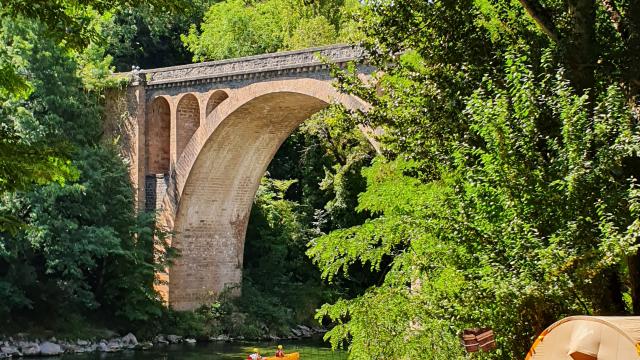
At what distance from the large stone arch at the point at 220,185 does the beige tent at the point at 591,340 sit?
63.2 ft

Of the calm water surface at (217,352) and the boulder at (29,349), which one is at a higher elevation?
the boulder at (29,349)

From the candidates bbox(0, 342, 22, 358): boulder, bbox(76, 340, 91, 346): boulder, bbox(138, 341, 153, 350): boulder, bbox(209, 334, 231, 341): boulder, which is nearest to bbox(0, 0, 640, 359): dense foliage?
bbox(0, 342, 22, 358): boulder

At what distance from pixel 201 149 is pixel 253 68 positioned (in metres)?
3.32

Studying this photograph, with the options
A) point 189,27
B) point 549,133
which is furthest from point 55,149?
point 189,27

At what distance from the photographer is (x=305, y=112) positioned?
1141 inches

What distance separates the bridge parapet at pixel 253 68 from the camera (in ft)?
81.2

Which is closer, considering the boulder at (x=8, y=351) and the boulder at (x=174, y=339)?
the boulder at (x=8, y=351)

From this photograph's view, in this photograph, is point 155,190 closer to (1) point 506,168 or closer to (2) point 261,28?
(2) point 261,28

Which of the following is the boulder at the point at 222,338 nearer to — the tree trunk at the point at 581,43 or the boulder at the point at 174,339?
the boulder at the point at 174,339

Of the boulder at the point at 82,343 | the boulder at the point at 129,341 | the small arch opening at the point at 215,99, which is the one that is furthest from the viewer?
the small arch opening at the point at 215,99

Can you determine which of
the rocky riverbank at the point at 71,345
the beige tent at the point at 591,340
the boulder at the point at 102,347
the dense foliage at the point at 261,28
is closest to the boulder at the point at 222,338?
the rocky riverbank at the point at 71,345

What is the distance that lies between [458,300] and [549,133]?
1759 mm

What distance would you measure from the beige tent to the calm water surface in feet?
57.7

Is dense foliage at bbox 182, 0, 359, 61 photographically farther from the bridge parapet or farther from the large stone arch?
the bridge parapet
